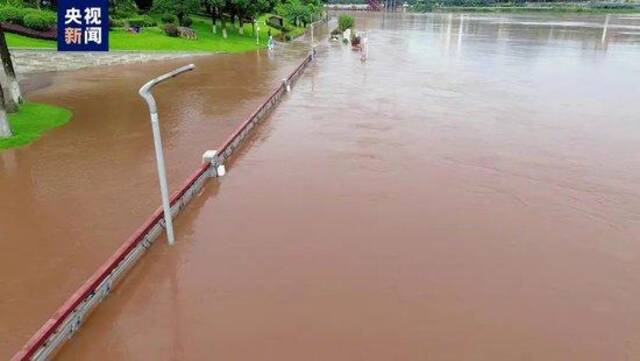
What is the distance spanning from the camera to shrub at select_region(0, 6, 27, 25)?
98.5ft

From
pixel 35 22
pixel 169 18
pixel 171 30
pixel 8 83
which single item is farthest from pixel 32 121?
pixel 169 18

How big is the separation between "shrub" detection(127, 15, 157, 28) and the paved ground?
6422 mm

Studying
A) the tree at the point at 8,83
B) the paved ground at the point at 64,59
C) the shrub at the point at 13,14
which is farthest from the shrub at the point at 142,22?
the tree at the point at 8,83

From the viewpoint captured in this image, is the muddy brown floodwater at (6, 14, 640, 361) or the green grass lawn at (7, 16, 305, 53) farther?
the green grass lawn at (7, 16, 305, 53)

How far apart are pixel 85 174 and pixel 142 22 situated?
2807cm

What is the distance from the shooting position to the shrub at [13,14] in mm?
30016

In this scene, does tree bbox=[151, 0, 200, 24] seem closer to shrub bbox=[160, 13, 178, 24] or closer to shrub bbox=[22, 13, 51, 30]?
shrub bbox=[160, 13, 178, 24]

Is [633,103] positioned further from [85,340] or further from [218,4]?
[218,4]

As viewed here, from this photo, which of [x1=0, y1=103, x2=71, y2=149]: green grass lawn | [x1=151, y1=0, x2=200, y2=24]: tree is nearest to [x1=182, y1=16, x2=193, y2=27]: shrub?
[x1=151, y1=0, x2=200, y2=24]: tree

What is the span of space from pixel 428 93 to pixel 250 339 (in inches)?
760

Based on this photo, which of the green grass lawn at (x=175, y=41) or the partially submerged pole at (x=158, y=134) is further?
the green grass lawn at (x=175, y=41)

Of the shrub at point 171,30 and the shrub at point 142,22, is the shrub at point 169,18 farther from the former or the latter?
the shrub at point 171,30

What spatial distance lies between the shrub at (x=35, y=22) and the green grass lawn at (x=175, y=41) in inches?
31.8

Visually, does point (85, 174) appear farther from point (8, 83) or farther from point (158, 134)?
point (8, 83)
